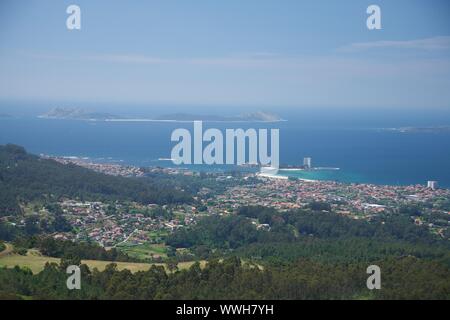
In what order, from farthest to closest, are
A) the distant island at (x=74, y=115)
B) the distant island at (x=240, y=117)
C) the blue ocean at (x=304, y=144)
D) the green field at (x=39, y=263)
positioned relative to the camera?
the distant island at (x=74, y=115)
the blue ocean at (x=304, y=144)
the distant island at (x=240, y=117)
the green field at (x=39, y=263)

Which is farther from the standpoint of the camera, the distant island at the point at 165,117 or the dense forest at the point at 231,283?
the distant island at the point at 165,117

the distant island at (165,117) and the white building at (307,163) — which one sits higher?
the distant island at (165,117)

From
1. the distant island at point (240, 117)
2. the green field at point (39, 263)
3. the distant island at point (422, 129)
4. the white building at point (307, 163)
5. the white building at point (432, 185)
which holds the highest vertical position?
the distant island at point (240, 117)

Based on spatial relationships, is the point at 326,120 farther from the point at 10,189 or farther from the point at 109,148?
the point at 10,189

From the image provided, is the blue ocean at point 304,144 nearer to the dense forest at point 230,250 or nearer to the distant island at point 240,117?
the distant island at point 240,117

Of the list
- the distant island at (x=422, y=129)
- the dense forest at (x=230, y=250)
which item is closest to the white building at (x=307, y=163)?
the distant island at (x=422, y=129)

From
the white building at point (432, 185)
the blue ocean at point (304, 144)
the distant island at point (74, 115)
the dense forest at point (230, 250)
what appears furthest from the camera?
the distant island at point (74, 115)

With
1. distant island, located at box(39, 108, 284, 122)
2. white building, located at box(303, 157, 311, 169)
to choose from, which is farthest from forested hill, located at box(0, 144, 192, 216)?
white building, located at box(303, 157, 311, 169)
